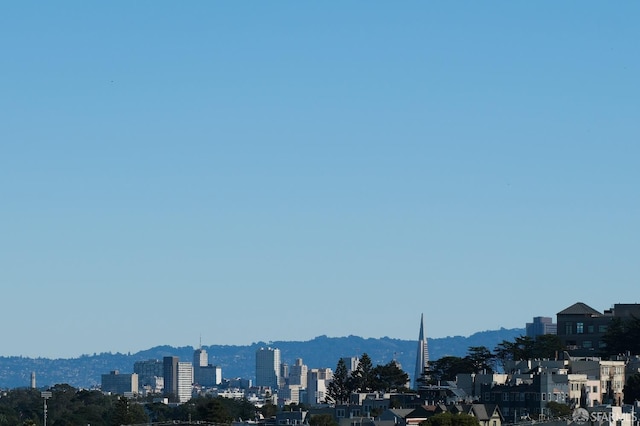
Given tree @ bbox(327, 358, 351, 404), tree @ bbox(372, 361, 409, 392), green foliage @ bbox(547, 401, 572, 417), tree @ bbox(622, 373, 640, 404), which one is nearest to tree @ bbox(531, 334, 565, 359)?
tree @ bbox(622, 373, 640, 404)

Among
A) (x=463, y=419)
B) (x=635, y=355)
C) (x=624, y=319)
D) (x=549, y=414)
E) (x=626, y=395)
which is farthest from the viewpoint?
(x=624, y=319)

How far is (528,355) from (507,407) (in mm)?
21843

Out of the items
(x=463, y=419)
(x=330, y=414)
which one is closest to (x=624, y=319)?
(x=330, y=414)

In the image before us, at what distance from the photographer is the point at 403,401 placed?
148 meters

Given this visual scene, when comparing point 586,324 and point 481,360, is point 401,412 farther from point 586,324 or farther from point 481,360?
point 586,324

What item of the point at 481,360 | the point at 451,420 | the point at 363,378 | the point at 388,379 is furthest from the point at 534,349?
the point at 451,420

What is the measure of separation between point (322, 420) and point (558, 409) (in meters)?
21.0

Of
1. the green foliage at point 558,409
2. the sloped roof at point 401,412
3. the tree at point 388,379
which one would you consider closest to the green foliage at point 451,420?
the green foliage at point 558,409

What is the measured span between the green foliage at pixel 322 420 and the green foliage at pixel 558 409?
62.5 feet

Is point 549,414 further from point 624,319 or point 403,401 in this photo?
point 624,319

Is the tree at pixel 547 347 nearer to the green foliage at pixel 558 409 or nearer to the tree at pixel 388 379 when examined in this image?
the tree at pixel 388 379

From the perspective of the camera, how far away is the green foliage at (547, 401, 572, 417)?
12975cm

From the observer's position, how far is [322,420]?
461ft

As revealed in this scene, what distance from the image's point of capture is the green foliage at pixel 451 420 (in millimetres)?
120812
